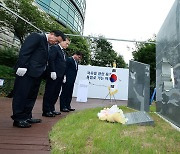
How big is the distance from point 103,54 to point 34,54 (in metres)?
26.6

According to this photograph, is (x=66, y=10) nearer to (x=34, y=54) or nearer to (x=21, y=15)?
(x=21, y=15)

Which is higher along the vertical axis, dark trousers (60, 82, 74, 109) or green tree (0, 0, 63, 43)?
green tree (0, 0, 63, 43)

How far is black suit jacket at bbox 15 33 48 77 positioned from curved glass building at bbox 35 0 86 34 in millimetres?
21479

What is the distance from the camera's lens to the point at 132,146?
2.38 meters

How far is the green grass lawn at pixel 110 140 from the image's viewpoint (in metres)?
2.24

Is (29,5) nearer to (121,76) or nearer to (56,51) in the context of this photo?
(121,76)

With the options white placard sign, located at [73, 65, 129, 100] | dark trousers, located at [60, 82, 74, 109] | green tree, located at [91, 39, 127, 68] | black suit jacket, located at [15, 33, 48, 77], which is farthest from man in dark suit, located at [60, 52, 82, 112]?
green tree, located at [91, 39, 127, 68]

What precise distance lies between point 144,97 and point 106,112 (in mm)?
2752

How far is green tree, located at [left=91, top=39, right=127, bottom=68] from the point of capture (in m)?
29.4

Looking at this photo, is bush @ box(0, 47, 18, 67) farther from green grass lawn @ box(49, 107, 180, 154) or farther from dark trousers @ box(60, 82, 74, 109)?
green grass lawn @ box(49, 107, 180, 154)

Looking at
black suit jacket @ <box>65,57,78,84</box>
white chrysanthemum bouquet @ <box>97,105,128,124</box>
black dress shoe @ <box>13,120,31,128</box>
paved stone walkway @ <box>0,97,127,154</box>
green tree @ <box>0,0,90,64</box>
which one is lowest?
paved stone walkway @ <box>0,97,127,154</box>

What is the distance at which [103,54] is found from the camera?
97.5 feet

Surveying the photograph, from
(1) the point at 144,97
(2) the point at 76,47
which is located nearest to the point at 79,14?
(2) the point at 76,47

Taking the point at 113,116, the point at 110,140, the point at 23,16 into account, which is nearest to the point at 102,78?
the point at 23,16
